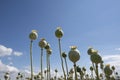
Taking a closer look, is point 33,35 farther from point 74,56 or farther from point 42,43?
point 74,56

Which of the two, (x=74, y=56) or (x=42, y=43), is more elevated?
(x=42, y=43)

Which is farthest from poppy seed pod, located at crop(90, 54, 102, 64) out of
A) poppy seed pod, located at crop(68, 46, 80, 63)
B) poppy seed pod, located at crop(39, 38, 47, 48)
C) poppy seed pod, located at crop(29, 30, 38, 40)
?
poppy seed pod, located at crop(39, 38, 47, 48)

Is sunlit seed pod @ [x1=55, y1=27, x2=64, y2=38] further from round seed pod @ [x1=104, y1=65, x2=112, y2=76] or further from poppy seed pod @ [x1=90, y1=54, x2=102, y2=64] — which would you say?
poppy seed pod @ [x1=90, y1=54, x2=102, y2=64]

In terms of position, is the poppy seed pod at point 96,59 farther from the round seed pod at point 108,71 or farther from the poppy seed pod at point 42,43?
the poppy seed pod at point 42,43

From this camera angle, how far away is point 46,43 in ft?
59.0

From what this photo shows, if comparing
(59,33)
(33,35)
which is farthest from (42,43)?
(59,33)

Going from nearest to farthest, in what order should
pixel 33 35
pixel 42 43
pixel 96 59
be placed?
1. pixel 96 59
2. pixel 33 35
3. pixel 42 43

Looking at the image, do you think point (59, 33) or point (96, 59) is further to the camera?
point (59, 33)

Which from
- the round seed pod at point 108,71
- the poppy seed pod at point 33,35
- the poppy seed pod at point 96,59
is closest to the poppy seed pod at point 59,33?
the poppy seed pod at point 33,35

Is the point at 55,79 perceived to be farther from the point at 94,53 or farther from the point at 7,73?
the point at 94,53

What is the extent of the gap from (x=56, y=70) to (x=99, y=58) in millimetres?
22810

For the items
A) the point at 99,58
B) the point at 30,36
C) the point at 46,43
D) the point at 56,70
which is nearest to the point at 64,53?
the point at 46,43

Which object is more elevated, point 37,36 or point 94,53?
point 37,36

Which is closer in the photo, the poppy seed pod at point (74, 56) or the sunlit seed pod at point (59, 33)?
the poppy seed pod at point (74, 56)
